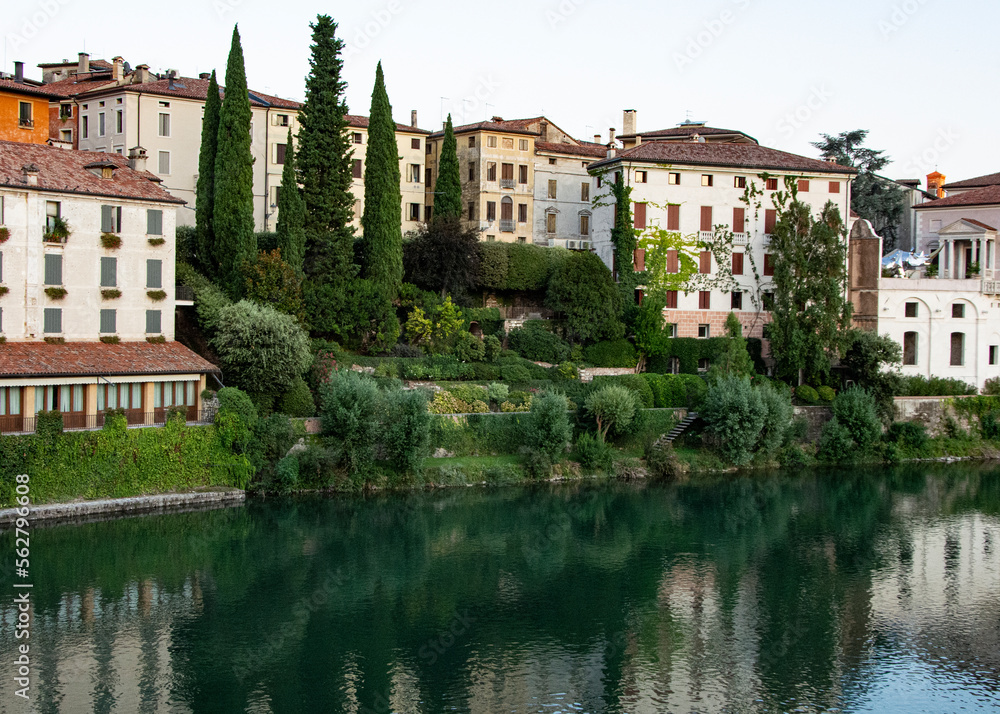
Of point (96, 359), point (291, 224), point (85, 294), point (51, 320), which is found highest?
point (291, 224)

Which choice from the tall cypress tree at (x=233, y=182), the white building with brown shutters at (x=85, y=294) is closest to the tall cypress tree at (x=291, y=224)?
the tall cypress tree at (x=233, y=182)

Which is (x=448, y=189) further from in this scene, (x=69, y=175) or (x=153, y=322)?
(x=69, y=175)

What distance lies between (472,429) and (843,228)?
841 inches

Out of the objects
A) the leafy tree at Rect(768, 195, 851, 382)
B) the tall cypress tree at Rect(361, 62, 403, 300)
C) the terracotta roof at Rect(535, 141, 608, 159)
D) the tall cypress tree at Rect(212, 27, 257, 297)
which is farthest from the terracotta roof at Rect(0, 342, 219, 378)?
the terracotta roof at Rect(535, 141, 608, 159)

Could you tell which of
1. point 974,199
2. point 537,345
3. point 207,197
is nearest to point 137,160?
point 207,197

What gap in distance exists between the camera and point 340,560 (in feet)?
94.8

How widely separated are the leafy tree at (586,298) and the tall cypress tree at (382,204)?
7.81m

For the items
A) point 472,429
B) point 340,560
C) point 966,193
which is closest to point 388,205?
point 472,429

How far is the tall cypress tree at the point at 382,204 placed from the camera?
148ft

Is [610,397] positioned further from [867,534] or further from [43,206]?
[43,206]

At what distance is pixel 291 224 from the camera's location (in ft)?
137

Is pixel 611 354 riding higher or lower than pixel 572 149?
lower

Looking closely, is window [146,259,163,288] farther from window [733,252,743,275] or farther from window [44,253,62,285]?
window [733,252,743,275]

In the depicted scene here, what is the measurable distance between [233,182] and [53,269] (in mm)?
8730
